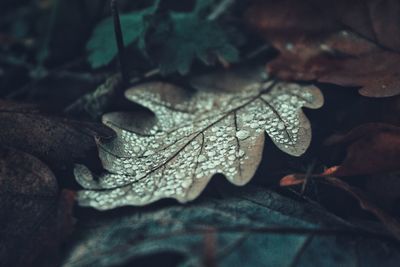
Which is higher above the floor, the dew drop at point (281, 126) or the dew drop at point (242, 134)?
the dew drop at point (242, 134)

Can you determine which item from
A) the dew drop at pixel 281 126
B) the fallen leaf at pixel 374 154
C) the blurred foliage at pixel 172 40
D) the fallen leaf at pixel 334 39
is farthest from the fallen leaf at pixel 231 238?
the blurred foliage at pixel 172 40

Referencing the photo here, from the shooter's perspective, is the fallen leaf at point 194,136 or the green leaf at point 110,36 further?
the green leaf at point 110,36

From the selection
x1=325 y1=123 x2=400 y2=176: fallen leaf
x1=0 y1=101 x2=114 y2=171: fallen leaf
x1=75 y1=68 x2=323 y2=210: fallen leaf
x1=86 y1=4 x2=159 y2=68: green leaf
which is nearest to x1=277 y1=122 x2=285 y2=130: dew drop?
x1=75 y1=68 x2=323 y2=210: fallen leaf

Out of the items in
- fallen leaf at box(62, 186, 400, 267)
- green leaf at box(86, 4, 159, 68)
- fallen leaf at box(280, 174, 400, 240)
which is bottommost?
fallen leaf at box(280, 174, 400, 240)

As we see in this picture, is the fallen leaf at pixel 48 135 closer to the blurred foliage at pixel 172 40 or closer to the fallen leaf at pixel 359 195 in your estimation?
the blurred foliage at pixel 172 40

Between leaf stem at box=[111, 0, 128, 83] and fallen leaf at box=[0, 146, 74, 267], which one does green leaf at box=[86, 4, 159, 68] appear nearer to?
leaf stem at box=[111, 0, 128, 83]

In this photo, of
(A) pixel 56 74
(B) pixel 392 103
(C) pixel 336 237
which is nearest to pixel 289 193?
(C) pixel 336 237
